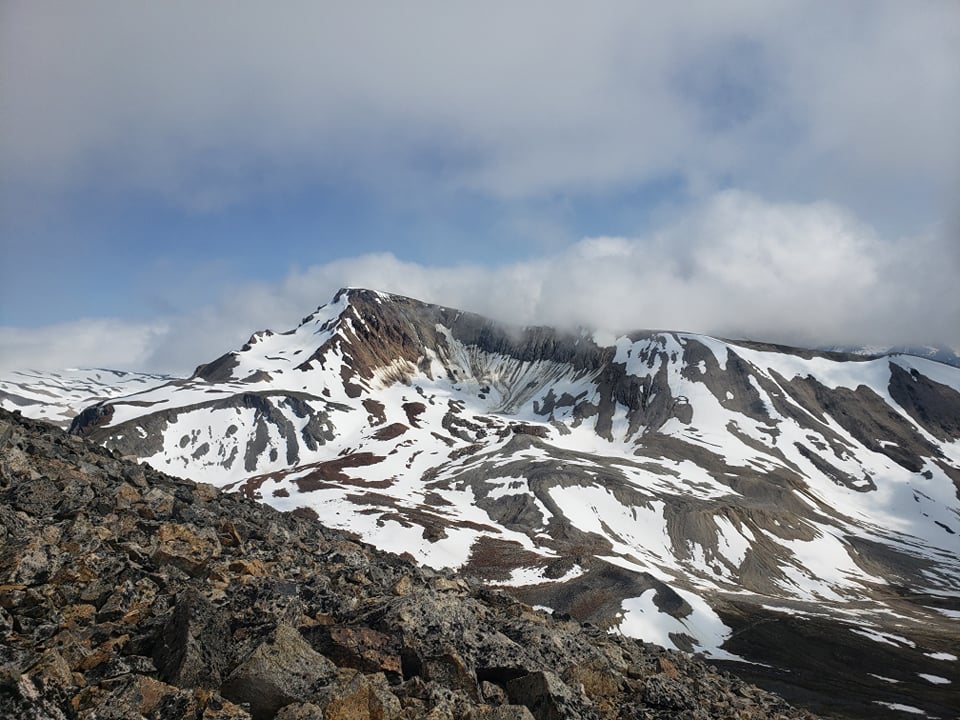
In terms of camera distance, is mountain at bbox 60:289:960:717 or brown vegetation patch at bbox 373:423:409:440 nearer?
mountain at bbox 60:289:960:717

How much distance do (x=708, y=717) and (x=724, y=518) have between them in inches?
4382

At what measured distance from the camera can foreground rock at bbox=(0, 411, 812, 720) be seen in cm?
944

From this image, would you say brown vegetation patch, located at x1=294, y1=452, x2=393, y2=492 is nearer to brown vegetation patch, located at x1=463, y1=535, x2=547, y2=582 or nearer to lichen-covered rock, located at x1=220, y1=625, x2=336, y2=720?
brown vegetation patch, located at x1=463, y1=535, x2=547, y2=582

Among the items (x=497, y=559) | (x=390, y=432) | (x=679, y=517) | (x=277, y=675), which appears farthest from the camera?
(x=390, y=432)

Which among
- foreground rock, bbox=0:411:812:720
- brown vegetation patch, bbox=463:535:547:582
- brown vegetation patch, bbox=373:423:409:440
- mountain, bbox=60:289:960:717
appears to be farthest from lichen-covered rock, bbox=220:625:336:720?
brown vegetation patch, bbox=373:423:409:440

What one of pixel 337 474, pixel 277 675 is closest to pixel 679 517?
pixel 337 474

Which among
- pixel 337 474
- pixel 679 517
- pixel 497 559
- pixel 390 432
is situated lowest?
pixel 497 559

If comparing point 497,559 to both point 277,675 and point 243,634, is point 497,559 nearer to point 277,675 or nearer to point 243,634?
point 243,634

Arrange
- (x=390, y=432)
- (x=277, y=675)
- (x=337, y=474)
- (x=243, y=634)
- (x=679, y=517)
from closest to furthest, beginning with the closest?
(x=277, y=675) → (x=243, y=634) → (x=679, y=517) → (x=337, y=474) → (x=390, y=432)

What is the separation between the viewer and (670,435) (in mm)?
184500

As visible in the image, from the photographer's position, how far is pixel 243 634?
11398 mm

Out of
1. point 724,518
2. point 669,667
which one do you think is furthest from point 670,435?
point 669,667

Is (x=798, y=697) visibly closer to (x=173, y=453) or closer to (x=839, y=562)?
(x=839, y=562)

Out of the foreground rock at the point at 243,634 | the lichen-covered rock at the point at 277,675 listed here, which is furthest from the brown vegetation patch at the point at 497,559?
the lichen-covered rock at the point at 277,675
